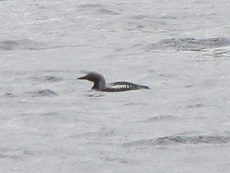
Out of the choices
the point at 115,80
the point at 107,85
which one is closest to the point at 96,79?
the point at 107,85

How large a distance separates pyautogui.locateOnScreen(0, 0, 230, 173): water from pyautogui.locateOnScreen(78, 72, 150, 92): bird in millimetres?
166

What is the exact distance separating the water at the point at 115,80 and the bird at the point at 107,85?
6.5 inches

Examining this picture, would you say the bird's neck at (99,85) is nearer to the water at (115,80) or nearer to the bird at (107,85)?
the bird at (107,85)

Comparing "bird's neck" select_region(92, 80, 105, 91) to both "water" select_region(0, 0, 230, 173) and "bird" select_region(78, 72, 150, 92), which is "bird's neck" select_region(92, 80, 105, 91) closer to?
"bird" select_region(78, 72, 150, 92)

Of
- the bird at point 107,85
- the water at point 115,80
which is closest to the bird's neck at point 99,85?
the bird at point 107,85

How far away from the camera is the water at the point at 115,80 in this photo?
10023mm

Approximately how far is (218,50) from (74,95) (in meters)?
3.79

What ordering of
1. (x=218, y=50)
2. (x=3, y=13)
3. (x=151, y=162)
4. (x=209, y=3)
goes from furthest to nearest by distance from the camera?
(x=209, y=3)
(x=3, y=13)
(x=218, y=50)
(x=151, y=162)

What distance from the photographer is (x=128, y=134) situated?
10.9 m

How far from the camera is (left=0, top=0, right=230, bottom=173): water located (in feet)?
32.9

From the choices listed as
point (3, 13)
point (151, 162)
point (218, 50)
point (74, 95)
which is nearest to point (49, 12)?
point (3, 13)

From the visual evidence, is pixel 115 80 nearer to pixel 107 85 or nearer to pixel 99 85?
pixel 107 85

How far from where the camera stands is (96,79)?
1395cm

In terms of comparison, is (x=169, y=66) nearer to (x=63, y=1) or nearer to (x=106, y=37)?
(x=106, y=37)
